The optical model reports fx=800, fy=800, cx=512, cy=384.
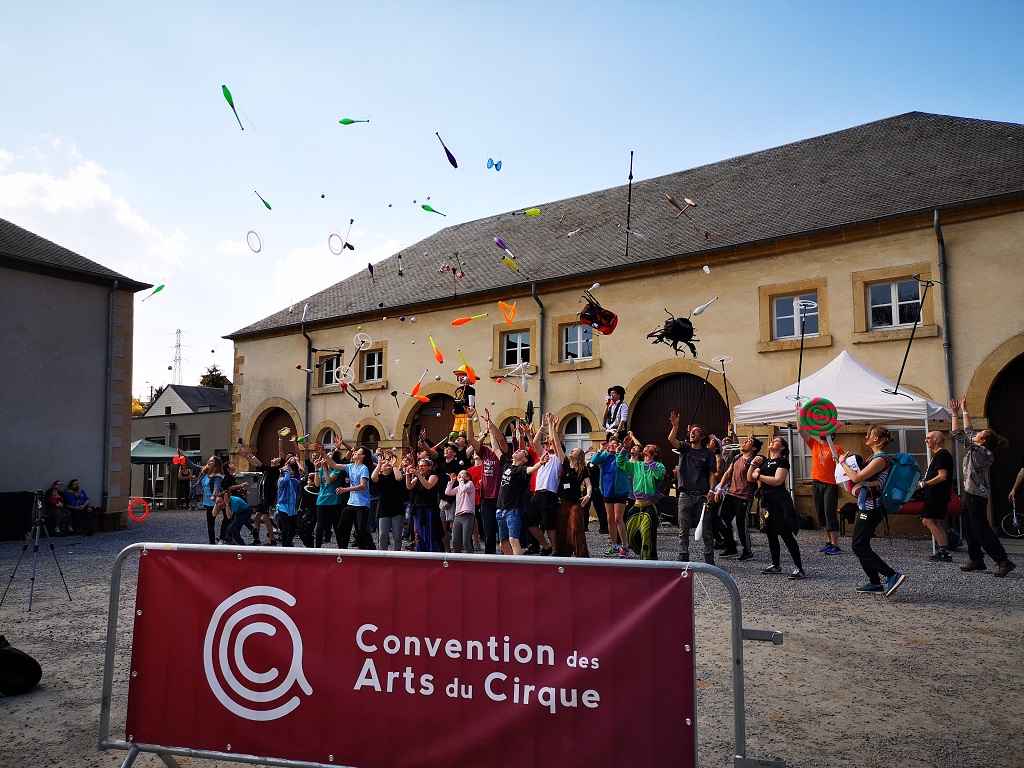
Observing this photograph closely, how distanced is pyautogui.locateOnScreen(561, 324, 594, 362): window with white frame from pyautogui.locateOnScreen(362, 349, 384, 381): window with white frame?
6673 millimetres

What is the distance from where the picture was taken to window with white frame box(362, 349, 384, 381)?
25406mm

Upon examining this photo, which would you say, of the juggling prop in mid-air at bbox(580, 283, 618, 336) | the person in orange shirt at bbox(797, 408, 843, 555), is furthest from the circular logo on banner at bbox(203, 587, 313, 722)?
the juggling prop in mid-air at bbox(580, 283, 618, 336)

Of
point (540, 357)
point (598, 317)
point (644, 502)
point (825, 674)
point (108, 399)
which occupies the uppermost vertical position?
point (598, 317)

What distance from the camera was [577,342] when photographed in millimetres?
21359

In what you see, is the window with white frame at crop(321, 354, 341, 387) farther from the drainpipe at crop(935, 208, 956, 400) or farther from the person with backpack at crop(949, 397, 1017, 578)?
the person with backpack at crop(949, 397, 1017, 578)

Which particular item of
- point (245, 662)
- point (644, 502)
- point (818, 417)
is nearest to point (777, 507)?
point (644, 502)

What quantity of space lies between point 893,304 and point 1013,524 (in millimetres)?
4885

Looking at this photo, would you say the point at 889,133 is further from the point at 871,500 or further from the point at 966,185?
the point at 871,500

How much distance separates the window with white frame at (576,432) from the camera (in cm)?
2100

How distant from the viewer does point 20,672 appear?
5.46 m

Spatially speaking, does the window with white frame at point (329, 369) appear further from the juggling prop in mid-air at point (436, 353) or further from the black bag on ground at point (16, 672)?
the black bag on ground at point (16, 672)

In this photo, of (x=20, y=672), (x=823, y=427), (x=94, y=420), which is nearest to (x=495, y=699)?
(x=20, y=672)

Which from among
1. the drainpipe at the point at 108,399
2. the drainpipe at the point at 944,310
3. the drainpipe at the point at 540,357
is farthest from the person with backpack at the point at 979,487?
the drainpipe at the point at 108,399

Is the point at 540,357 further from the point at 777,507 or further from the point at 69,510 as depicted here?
the point at 777,507
